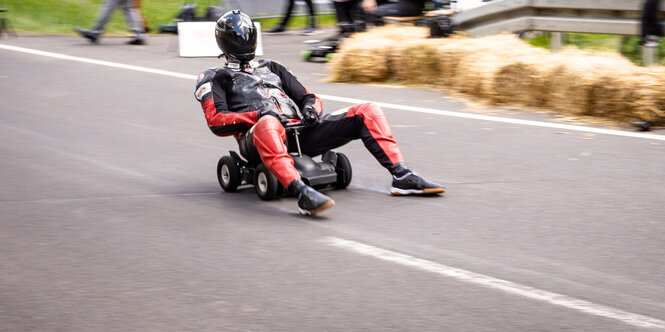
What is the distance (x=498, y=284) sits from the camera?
470 cm

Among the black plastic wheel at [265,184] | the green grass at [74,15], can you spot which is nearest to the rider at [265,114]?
the black plastic wheel at [265,184]

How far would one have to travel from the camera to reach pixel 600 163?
A: 773 cm

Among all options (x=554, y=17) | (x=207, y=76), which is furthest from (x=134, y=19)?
(x=207, y=76)

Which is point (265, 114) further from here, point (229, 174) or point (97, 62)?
point (97, 62)

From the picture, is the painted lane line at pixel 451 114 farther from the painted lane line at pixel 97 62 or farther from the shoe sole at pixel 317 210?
the shoe sole at pixel 317 210

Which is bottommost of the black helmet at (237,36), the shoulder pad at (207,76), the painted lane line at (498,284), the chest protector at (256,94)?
the painted lane line at (498,284)

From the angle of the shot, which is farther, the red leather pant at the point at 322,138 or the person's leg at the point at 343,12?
the person's leg at the point at 343,12

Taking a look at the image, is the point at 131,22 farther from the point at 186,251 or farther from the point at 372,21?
the point at 186,251

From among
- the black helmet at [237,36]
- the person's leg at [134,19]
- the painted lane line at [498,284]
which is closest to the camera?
the painted lane line at [498,284]

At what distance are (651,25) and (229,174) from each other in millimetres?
5857

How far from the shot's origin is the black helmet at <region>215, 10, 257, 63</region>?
669 centimetres

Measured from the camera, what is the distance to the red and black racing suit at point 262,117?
6.59 m

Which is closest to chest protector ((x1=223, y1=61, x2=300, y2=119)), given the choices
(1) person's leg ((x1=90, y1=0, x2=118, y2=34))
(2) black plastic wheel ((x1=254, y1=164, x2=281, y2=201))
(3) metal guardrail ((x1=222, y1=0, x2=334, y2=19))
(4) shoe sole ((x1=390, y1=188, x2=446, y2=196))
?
(2) black plastic wheel ((x1=254, y1=164, x2=281, y2=201))

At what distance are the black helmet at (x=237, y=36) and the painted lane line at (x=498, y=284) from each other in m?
1.84
